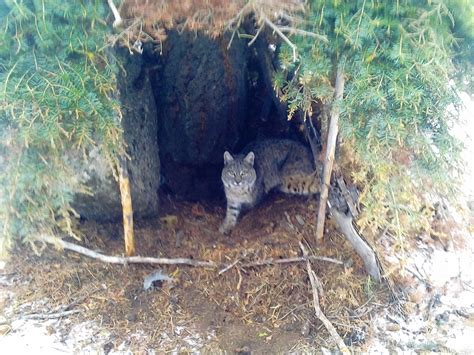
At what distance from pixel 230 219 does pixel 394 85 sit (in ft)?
8.61

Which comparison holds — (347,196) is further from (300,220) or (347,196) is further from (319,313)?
(319,313)

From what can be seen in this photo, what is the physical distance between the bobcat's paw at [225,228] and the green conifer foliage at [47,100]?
1.77 m

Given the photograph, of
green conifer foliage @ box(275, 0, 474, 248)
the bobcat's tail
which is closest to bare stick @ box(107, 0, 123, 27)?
green conifer foliage @ box(275, 0, 474, 248)

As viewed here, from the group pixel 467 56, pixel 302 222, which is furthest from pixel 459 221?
pixel 467 56

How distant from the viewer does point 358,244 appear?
4840 mm

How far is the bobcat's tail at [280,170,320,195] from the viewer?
230 inches

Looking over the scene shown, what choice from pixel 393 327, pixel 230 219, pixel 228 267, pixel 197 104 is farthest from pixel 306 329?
pixel 197 104

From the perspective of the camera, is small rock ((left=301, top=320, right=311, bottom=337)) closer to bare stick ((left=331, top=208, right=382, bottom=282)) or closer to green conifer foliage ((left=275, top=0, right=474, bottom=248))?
bare stick ((left=331, top=208, right=382, bottom=282))

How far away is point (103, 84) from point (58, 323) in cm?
193

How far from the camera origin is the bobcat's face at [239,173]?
5.96 meters

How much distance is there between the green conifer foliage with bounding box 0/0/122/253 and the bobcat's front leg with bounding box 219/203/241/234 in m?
1.81

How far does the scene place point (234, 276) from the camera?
4.81 m

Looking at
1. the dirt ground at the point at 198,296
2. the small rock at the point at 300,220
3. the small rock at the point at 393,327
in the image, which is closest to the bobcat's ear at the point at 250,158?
the small rock at the point at 300,220

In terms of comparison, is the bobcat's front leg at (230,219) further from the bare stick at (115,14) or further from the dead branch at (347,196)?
the bare stick at (115,14)
